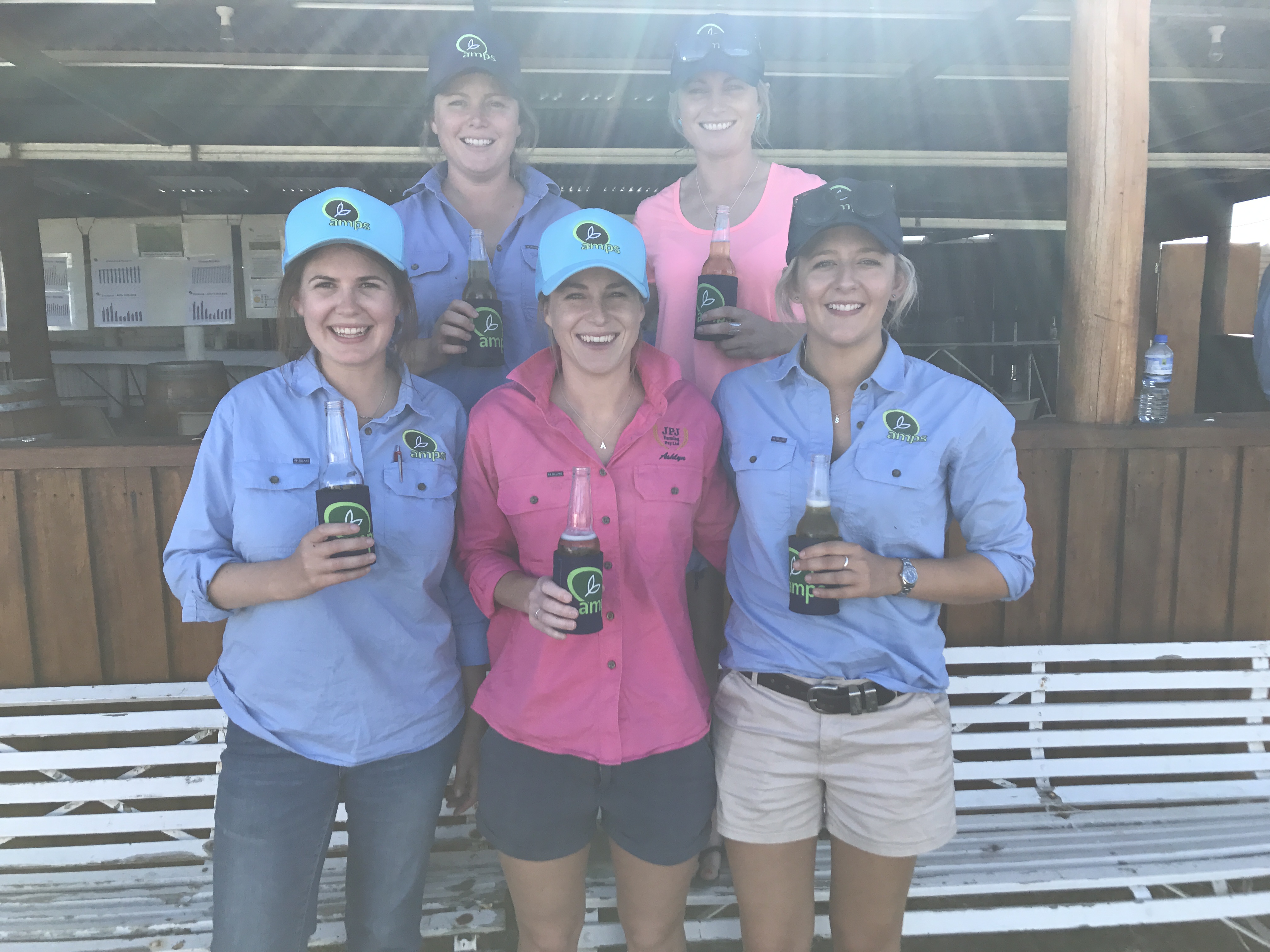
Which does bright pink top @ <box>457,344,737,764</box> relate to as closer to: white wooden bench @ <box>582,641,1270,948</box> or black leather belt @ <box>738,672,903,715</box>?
black leather belt @ <box>738,672,903,715</box>

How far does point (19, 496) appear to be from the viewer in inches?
104

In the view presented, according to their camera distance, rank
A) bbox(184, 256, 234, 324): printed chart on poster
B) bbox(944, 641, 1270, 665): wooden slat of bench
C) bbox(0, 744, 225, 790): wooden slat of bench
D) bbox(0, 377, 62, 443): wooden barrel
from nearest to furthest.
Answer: bbox(0, 744, 225, 790): wooden slat of bench, bbox(944, 641, 1270, 665): wooden slat of bench, bbox(0, 377, 62, 443): wooden barrel, bbox(184, 256, 234, 324): printed chart on poster

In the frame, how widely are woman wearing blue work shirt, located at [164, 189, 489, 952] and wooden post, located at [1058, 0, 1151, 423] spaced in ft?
7.95

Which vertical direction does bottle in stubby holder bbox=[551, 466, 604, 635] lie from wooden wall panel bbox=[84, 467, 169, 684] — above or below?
above

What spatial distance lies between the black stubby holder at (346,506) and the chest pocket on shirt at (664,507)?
0.57m

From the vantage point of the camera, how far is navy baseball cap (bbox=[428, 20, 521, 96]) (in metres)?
2.14

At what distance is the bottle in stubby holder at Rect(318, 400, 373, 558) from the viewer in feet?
5.19

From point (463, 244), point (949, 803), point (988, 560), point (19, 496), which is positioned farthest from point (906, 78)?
point (19, 496)

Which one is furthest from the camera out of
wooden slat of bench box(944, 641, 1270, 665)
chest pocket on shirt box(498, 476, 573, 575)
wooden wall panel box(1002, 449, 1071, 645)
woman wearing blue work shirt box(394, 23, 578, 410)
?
wooden wall panel box(1002, 449, 1071, 645)

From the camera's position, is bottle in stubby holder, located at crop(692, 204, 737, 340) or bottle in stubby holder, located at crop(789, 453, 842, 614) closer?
bottle in stubby holder, located at crop(789, 453, 842, 614)

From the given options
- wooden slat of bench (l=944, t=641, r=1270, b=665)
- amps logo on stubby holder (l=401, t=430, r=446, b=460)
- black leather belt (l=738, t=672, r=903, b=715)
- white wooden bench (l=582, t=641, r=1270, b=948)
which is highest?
amps logo on stubby holder (l=401, t=430, r=446, b=460)

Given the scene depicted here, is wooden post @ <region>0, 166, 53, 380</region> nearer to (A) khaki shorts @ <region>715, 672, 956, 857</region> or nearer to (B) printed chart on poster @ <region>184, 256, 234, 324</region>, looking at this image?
(B) printed chart on poster @ <region>184, 256, 234, 324</region>

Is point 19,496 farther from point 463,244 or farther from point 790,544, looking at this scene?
point 790,544

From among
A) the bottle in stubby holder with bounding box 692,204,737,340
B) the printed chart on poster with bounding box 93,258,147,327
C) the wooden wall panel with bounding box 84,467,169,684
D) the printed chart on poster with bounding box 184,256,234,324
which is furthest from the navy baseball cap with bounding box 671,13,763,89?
the printed chart on poster with bounding box 93,258,147,327
